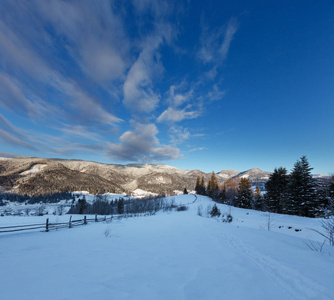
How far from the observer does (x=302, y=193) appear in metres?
24.2

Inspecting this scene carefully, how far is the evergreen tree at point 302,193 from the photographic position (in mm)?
23422

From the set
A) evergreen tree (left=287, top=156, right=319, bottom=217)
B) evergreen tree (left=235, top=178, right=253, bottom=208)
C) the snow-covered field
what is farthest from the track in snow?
evergreen tree (left=235, top=178, right=253, bottom=208)

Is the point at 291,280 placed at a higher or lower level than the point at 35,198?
higher

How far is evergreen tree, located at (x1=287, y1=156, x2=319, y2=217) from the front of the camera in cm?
2342

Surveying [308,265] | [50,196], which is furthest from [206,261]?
[50,196]

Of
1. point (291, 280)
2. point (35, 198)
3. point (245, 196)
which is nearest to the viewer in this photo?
point (291, 280)

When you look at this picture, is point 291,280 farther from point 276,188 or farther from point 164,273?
point 276,188

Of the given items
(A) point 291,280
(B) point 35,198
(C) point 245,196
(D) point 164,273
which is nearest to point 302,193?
(C) point 245,196

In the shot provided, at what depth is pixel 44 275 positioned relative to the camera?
180 inches

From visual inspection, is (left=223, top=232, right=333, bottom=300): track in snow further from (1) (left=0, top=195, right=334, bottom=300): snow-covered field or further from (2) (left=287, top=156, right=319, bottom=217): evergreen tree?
(2) (left=287, top=156, right=319, bottom=217): evergreen tree

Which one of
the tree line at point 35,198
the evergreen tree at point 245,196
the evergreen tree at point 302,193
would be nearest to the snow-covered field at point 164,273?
the evergreen tree at point 302,193

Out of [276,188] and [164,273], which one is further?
[276,188]

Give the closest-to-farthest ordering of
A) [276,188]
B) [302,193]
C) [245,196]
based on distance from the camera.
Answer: [302,193]
[276,188]
[245,196]

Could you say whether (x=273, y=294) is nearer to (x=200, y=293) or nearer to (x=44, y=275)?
(x=200, y=293)
